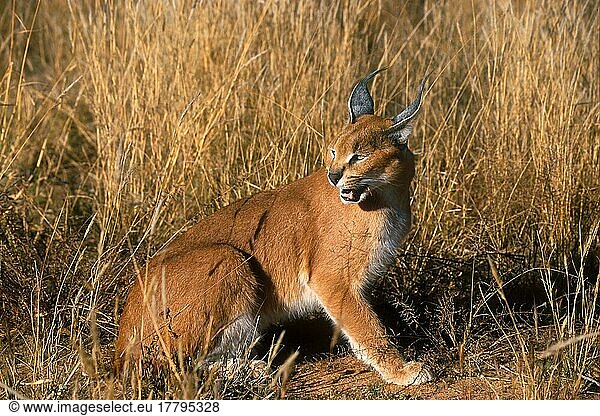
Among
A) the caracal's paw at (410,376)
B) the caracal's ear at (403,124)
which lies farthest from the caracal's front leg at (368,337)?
the caracal's ear at (403,124)

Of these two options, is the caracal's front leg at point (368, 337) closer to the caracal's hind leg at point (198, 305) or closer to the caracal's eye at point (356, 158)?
the caracal's hind leg at point (198, 305)

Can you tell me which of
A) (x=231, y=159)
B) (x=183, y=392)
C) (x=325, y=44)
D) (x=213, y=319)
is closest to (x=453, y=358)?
(x=213, y=319)

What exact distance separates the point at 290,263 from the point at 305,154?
4.36 ft

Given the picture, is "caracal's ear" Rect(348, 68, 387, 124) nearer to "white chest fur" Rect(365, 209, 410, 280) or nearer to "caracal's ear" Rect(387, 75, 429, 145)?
"caracal's ear" Rect(387, 75, 429, 145)

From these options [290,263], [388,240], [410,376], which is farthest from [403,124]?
[410,376]

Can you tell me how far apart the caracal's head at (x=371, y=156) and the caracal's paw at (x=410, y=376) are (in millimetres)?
837

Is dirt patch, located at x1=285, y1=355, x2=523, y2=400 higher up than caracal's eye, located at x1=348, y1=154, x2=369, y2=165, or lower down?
lower down

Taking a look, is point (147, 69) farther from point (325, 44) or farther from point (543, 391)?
point (543, 391)

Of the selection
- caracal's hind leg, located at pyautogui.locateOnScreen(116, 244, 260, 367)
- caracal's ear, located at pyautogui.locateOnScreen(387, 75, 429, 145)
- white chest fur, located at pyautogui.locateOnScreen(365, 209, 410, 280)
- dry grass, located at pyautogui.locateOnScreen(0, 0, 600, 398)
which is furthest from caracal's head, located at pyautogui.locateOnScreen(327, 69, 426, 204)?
dry grass, located at pyautogui.locateOnScreen(0, 0, 600, 398)

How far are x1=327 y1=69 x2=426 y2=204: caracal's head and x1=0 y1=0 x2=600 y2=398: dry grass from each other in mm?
807

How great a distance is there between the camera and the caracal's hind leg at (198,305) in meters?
4.40

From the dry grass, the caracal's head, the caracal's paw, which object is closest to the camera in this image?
the caracal's head

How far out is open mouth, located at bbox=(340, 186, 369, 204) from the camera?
4395mm

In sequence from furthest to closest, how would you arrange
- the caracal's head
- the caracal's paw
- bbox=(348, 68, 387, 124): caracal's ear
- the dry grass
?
the dry grass, bbox=(348, 68, 387, 124): caracal's ear, the caracal's paw, the caracal's head
